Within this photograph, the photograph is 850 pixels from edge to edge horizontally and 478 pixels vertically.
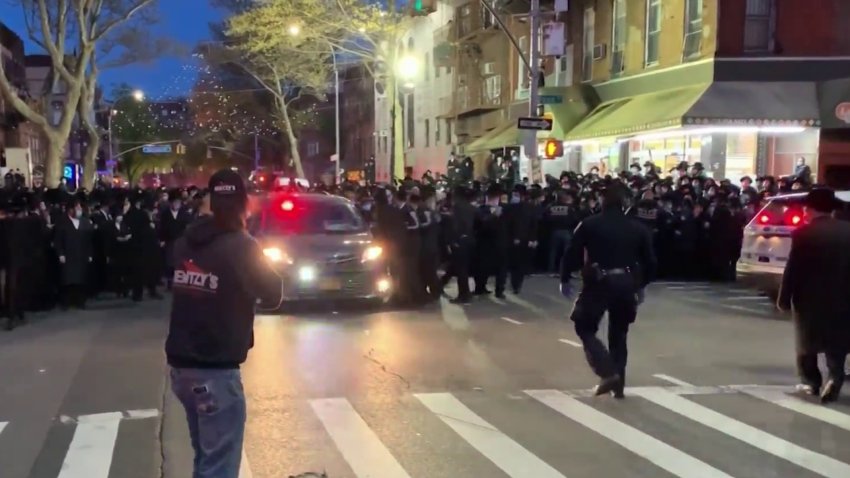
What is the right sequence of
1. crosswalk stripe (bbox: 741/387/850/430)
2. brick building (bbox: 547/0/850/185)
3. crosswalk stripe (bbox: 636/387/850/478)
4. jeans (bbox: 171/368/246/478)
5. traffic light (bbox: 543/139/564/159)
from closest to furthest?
jeans (bbox: 171/368/246/478) < crosswalk stripe (bbox: 636/387/850/478) < crosswalk stripe (bbox: 741/387/850/430) < brick building (bbox: 547/0/850/185) < traffic light (bbox: 543/139/564/159)

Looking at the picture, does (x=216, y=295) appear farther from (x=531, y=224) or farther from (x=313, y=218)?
(x=531, y=224)

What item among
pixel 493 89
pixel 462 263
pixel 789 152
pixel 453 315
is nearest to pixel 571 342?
pixel 453 315

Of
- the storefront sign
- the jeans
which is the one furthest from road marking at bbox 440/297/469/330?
the storefront sign

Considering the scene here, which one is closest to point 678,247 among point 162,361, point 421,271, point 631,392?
point 421,271

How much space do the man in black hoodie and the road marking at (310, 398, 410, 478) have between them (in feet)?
6.24

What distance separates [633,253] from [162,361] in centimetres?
511

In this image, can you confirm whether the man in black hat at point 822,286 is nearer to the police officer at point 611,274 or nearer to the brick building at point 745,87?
the police officer at point 611,274

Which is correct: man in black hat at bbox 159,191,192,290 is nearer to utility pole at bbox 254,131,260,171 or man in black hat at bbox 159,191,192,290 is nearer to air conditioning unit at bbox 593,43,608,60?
air conditioning unit at bbox 593,43,608,60

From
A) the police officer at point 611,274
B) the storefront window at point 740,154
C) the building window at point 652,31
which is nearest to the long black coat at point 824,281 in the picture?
the police officer at point 611,274

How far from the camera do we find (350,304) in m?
14.2

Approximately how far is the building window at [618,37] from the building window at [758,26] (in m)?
4.23

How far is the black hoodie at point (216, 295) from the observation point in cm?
437

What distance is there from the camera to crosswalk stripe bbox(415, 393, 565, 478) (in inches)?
247

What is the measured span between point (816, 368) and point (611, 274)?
7.12 feet
